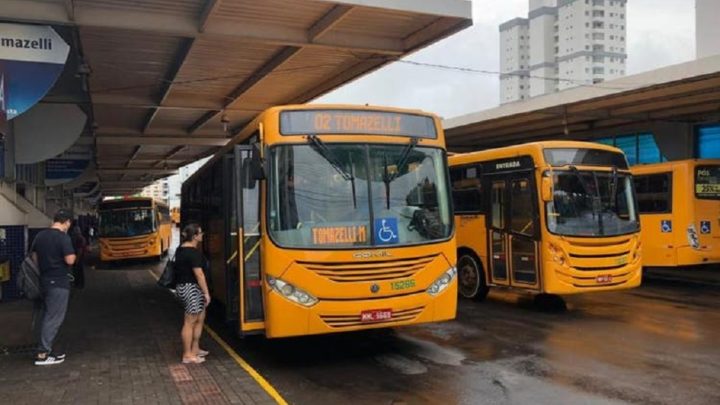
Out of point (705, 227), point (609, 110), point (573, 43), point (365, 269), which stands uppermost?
point (573, 43)

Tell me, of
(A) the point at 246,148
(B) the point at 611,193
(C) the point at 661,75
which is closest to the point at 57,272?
(A) the point at 246,148

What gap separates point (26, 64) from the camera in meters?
9.80

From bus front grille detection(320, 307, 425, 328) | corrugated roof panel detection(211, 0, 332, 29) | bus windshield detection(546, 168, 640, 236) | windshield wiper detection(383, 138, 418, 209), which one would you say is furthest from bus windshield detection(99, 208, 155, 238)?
bus front grille detection(320, 307, 425, 328)

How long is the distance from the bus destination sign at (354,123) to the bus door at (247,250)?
619 millimetres

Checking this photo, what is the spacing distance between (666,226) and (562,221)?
5.65 meters

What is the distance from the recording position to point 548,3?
397 ft

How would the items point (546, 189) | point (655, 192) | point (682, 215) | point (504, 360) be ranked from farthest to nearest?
point (655, 192) < point (682, 215) < point (546, 189) < point (504, 360)

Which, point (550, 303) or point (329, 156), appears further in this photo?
point (550, 303)

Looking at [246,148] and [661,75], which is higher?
[661,75]

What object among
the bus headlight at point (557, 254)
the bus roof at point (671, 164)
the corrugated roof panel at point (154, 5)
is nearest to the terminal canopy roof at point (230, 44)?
the corrugated roof panel at point (154, 5)

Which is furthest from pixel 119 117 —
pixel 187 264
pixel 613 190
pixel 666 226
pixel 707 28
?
pixel 707 28

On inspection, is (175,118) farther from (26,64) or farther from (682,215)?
(682,215)

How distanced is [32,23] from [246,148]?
476 cm

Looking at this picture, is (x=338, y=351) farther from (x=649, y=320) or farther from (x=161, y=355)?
(x=649, y=320)
